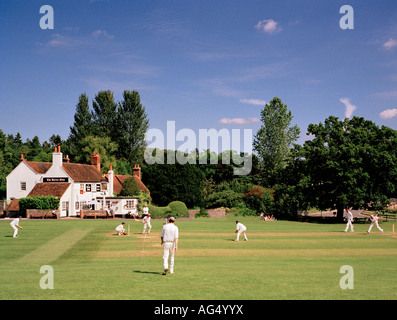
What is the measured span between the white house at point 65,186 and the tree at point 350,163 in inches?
1088

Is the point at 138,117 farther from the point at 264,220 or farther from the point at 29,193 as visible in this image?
the point at 264,220

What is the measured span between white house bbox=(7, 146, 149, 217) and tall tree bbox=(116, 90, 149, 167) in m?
26.0

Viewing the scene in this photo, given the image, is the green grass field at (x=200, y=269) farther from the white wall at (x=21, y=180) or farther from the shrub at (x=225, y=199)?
the shrub at (x=225, y=199)

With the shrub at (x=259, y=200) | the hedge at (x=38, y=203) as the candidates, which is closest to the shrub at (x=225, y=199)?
the shrub at (x=259, y=200)

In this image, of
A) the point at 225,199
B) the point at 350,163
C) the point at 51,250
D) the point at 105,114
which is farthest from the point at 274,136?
the point at 51,250

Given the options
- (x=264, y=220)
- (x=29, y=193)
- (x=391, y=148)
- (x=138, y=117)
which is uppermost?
(x=138, y=117)

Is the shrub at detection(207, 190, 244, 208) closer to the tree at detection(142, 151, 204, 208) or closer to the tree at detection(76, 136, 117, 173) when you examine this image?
the tree at detection(142, 151, 204, 208)

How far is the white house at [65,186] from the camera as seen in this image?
191 ft

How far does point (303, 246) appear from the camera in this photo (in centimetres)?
2509

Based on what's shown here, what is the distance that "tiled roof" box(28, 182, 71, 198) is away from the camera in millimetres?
56869

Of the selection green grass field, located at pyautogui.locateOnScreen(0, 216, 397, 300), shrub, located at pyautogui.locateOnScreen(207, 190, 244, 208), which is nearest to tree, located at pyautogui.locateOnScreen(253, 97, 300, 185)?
shrub, located at pyautogui.locateOnScreen(207, 190, 244, 208)

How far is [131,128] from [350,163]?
57.1 m

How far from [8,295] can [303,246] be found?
18.7 metres

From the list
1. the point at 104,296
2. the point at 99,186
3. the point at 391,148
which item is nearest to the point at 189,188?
the point at 99,186
